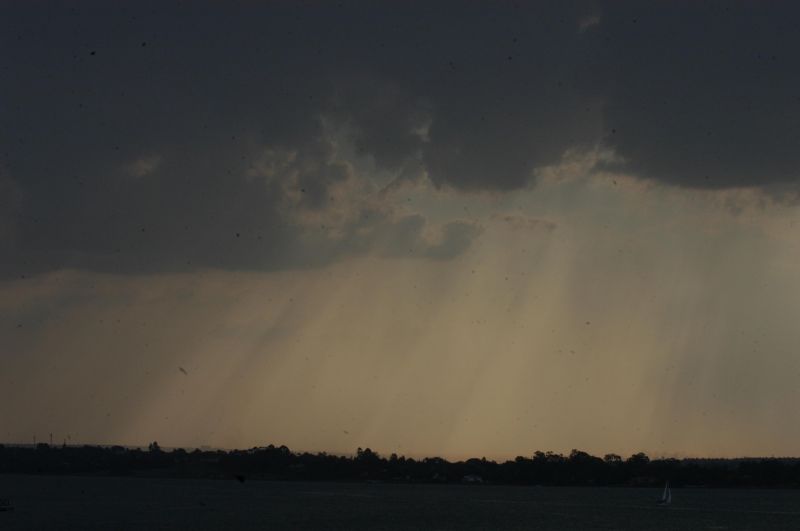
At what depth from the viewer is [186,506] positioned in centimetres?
19562

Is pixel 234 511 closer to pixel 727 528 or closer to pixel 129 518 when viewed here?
pixel 129 518

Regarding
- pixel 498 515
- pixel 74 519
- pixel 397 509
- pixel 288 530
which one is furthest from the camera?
pixel 397 509

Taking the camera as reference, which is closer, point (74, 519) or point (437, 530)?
point (437, 530)

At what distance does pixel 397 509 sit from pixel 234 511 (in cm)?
2848

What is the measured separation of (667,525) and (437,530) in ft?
132

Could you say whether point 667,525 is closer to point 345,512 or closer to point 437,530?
point 437,530

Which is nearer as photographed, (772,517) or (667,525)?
(667,525)

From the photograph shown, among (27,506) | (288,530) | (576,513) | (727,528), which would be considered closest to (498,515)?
(576,513)

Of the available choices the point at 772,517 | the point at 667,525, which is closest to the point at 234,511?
the point at 667,525

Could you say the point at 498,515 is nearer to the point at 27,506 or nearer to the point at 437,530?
the point at 437,530

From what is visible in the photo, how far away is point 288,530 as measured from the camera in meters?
134

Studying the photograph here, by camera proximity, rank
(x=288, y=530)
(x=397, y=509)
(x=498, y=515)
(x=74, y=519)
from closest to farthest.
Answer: (x=288, y=530), (x=74, y=519), (x=498, y=515), (x=397, y=509)

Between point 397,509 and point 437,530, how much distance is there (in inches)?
2177

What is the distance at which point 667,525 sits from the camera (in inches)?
6201
